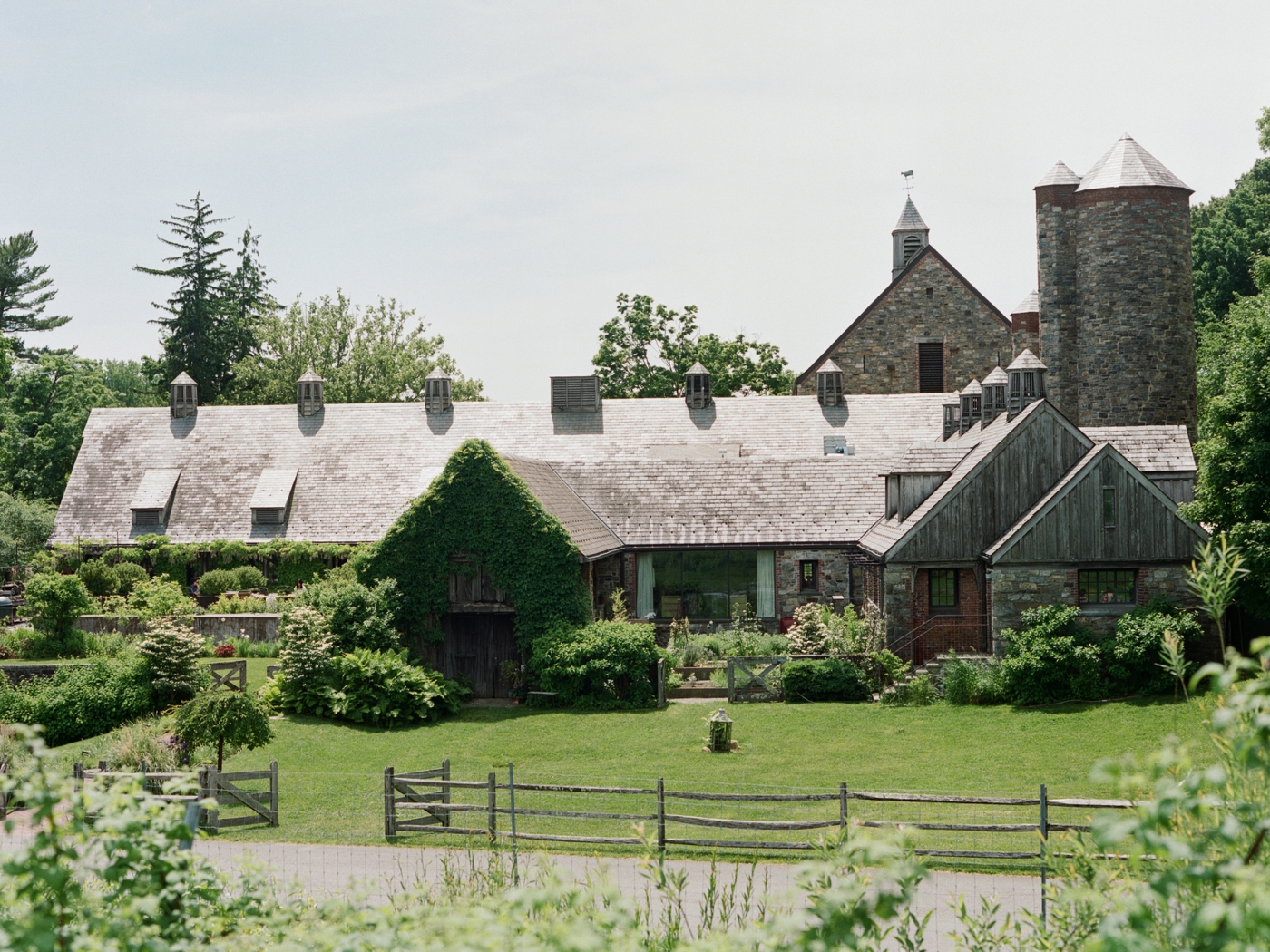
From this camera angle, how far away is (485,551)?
91.1 ft

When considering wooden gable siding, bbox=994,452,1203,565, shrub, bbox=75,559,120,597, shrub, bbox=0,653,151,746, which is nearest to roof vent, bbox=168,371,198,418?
shrub, bbox=75,559,120,597

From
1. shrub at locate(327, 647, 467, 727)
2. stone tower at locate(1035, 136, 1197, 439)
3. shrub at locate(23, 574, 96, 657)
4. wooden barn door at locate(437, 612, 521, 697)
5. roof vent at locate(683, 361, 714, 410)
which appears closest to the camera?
shrub at locate(327, 647, 467, 727)

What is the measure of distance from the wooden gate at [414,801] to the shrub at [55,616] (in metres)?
17.6

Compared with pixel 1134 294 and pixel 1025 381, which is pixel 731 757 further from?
pixel 1134 294

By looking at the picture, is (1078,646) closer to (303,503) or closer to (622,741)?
(622,741)

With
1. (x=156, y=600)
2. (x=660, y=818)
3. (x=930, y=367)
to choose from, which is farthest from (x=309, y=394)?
(x=660, y=818)

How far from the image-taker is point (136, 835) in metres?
5.26

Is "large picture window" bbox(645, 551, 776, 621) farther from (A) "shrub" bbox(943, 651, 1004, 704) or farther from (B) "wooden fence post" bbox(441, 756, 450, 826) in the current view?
(B) "wooden fence post" bbox(441, 756, 450, 826)

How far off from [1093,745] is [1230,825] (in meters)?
18.4

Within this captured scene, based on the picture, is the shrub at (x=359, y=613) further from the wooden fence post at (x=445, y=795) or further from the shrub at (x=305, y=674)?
the wooden fence post at (x=445, y=795)

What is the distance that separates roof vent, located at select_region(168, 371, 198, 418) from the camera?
149 ft

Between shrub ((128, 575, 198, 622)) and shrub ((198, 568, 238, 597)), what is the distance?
1278 millimetres

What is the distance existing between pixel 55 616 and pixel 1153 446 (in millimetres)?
29263

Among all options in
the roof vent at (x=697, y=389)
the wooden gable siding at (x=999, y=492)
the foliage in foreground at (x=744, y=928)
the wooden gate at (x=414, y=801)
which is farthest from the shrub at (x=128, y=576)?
the foliage in foreground at (x=744, y=928)
